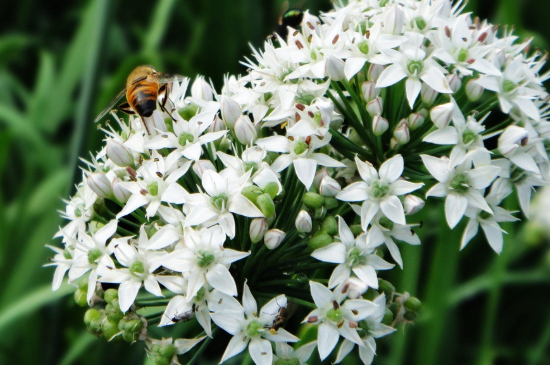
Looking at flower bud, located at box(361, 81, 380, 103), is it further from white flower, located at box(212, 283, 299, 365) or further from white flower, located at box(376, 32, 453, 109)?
white flower, located at box(212, 283, 299, 365)

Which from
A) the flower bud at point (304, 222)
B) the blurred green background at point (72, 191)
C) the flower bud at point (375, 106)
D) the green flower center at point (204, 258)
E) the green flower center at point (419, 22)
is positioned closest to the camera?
the green flower center at point (204, 258)

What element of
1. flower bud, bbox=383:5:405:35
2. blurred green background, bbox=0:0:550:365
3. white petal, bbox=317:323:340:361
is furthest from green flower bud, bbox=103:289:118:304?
flower bud, bbox=383:5:405:35

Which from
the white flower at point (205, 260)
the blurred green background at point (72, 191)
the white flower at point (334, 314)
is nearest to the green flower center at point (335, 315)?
the white flower at point (334, 314)

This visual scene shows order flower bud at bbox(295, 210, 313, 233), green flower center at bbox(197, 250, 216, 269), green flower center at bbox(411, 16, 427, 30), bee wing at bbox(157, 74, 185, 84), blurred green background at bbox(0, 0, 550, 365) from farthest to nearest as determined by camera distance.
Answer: blurred green background at bbox(0, 0, 550, 365), bee wing at bbox(157, 74, 185, 84), green flower center at bbox(411, 16, 427, 30), flower bud at bbox(295, 210, 313, 233), green flower center at bbox(197, 250, 216, 269)

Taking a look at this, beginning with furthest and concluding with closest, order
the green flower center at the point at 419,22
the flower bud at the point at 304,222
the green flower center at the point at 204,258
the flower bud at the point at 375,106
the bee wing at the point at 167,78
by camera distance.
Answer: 1. the bee wing at the point at 167,78
2. the green flower center at the point at 419,22
3. the flower bud at the point at 375,106
4. the flower bud at the point at 304,222
5. the green flower center at the point at 204,258

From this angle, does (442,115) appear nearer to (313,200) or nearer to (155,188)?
(313,200)

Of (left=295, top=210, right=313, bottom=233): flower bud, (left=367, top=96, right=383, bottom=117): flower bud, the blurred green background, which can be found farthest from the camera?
the blurred green background

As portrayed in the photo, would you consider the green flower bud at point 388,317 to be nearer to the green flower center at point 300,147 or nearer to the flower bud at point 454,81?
the green flower center at point 300,147
